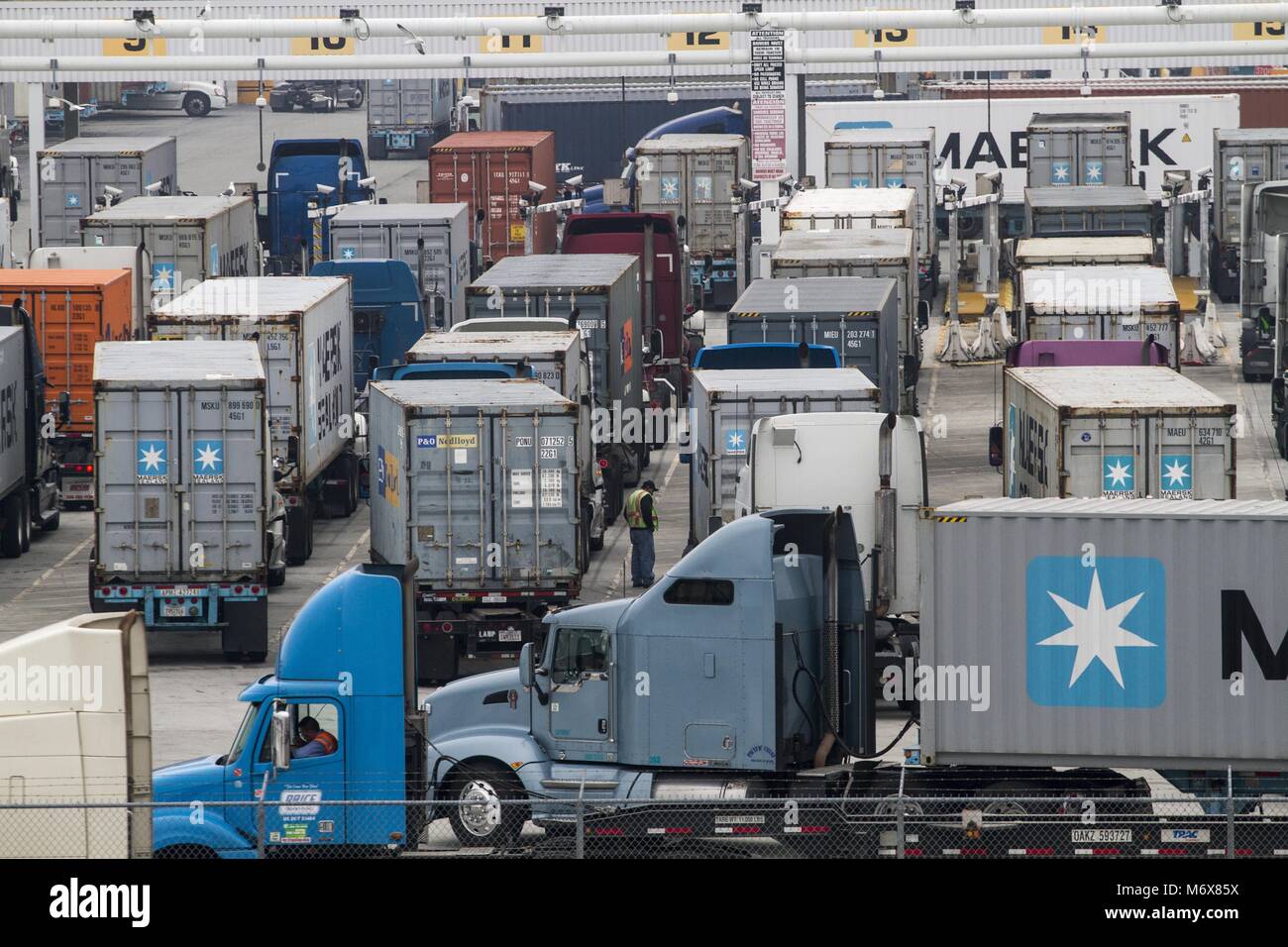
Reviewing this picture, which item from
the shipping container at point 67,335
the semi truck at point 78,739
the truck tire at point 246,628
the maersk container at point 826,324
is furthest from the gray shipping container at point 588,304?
the semi truck at point 78,739

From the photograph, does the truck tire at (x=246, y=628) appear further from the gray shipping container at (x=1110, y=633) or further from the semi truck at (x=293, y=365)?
the gray shipping container at (x=1110, y=633)

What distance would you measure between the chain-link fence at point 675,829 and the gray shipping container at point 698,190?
3451 cm

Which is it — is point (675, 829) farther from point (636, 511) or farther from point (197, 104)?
point (197, 104)

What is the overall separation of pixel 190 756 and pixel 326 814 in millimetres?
Answer: 5486

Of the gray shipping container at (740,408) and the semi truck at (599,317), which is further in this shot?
the semi truck at (599,317)

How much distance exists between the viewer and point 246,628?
29.5m

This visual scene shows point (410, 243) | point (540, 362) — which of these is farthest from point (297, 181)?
point (540, 362)

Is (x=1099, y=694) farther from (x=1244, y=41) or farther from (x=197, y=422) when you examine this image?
(x=1244, y=41)

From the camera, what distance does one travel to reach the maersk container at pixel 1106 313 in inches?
1475

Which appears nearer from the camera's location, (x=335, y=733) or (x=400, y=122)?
(x=335, y=733)

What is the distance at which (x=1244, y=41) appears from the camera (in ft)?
188

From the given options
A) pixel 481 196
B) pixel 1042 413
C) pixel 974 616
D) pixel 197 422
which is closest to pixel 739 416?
pixel 1042 413

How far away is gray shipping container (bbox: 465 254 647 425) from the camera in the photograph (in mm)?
37031

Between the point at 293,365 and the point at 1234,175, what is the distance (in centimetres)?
2827
